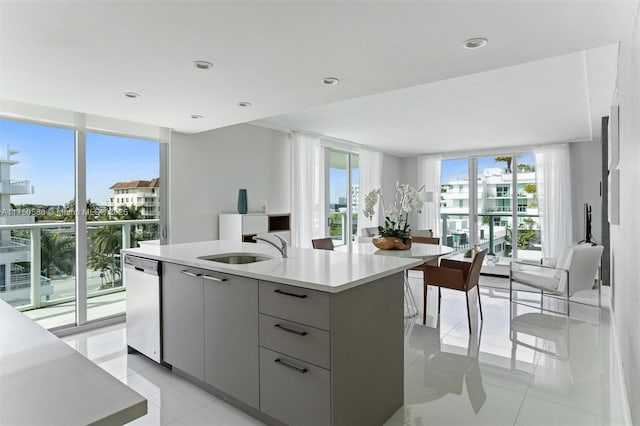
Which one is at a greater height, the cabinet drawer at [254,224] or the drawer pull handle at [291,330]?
the cabinet drawer at [254,224]

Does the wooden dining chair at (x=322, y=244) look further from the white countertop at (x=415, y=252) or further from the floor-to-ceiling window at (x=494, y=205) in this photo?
the floor-to-ceiling window at (x=494, y=205)

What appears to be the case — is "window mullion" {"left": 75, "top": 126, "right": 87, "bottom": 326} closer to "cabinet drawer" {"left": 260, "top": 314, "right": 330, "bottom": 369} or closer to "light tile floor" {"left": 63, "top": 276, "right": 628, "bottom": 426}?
"light tile floor" {"left": 63, "top": 276, "right": 628, "bottom": 426}

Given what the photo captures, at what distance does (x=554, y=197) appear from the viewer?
698 centimetres

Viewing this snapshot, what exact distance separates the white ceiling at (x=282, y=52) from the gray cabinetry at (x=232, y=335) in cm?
139

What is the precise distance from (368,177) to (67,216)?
5.33m

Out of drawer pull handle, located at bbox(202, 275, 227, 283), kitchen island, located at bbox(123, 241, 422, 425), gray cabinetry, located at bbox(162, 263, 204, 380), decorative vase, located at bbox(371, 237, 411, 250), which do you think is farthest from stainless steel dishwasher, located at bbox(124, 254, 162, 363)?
decorative vase, located at bbox(371, 237, 411, 250)

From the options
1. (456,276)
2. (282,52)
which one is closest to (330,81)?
(282,52)

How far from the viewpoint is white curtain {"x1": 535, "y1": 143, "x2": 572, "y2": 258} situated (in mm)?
6871

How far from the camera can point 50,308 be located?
12.3 feet

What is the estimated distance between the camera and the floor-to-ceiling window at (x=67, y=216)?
11.4ft

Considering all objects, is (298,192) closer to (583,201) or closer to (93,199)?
(93,199)

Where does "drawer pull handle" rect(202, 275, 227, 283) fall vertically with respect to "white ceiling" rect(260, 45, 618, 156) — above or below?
below

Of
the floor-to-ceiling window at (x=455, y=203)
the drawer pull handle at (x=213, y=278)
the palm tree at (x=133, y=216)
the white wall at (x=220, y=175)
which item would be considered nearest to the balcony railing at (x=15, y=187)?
the palm tree at (x=133, y=216)

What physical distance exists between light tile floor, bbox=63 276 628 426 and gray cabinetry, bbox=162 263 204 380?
18 centimetres
